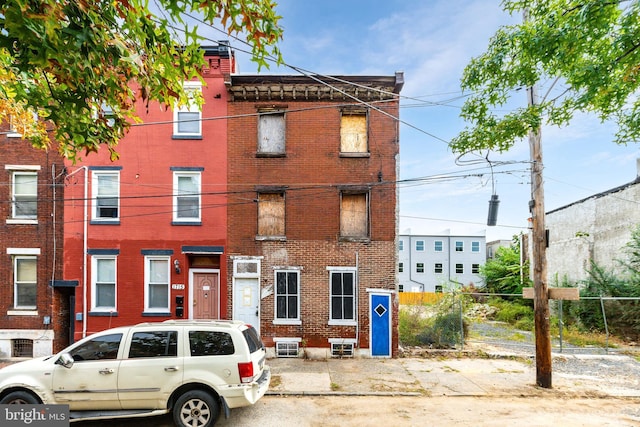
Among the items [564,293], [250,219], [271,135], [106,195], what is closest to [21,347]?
[106,195]

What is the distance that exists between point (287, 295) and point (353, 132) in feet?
19.8

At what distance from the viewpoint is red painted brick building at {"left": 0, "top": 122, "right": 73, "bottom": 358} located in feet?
34.9

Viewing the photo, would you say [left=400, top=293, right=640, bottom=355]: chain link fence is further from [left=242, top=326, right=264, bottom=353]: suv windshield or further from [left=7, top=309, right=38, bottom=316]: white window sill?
[left=7, top=309, right=38, bottom=316]: white window sill

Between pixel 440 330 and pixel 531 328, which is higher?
pixel 440 330

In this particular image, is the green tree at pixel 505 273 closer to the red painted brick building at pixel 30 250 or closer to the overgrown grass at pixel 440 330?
the overgrown grass at pixel 440 330

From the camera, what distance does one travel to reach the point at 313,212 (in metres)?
11.1

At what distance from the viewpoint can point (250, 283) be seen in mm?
10984

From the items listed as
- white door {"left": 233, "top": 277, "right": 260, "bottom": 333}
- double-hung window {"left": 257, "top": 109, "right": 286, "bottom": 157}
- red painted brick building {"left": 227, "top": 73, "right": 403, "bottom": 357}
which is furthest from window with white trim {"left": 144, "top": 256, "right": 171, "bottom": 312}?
double-hung window {"left": 257, "top": 109, "right": 286, "bottom": 157}

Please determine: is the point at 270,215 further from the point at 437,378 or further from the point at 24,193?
the point at 24,193

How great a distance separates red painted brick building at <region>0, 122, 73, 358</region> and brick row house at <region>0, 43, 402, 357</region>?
9.9 inches

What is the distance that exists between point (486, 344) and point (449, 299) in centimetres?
200

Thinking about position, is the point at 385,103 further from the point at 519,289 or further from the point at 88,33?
the point at 519,289

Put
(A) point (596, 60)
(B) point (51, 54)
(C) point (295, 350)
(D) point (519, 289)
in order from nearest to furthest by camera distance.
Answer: (B) point (51, 54) < (A) point (596, 60) < (C) point (295, 350) < (D) point (519, 289)

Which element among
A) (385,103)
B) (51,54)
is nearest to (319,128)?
(385,103)
